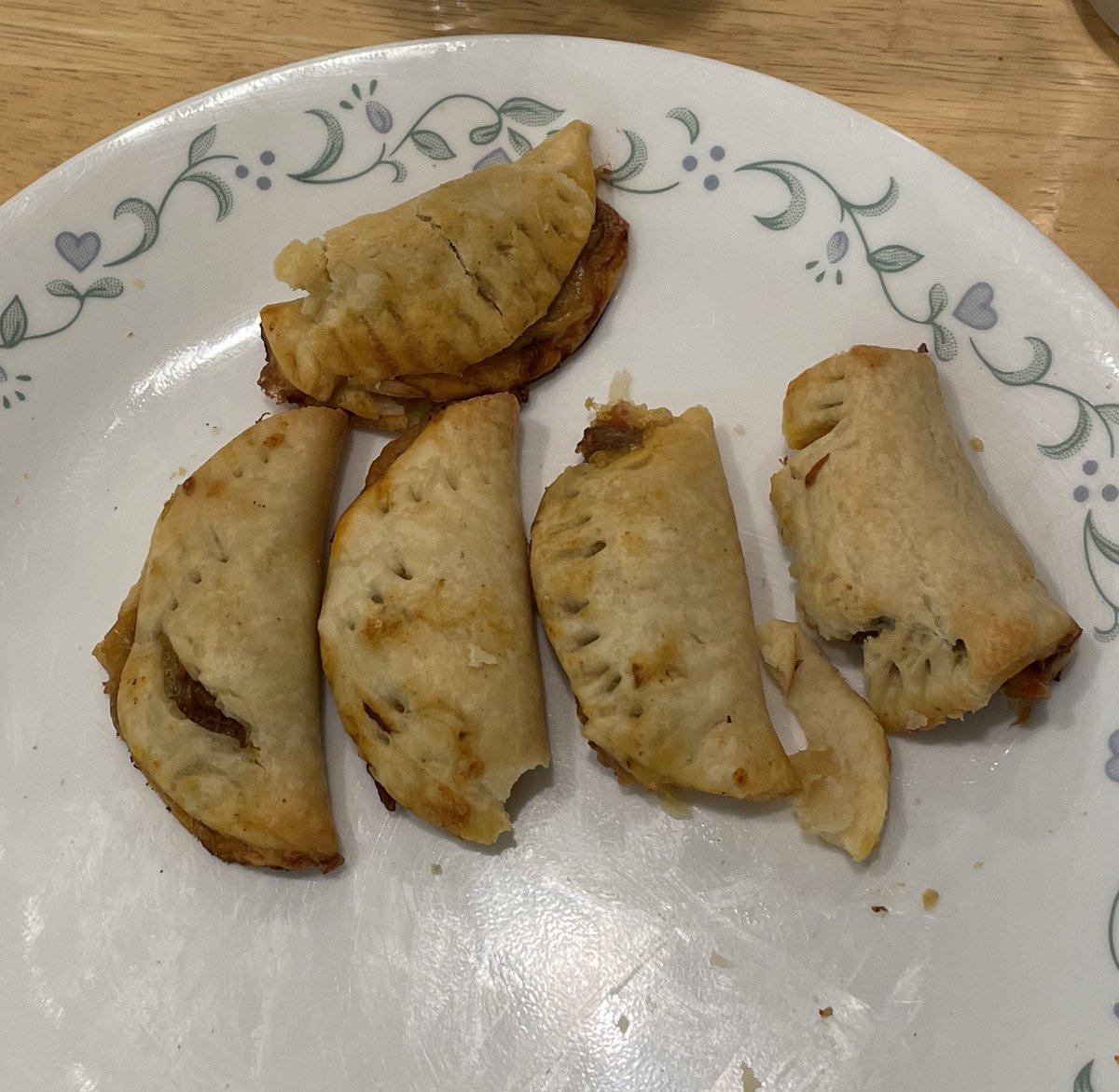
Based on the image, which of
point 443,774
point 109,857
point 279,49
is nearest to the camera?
point 443,774

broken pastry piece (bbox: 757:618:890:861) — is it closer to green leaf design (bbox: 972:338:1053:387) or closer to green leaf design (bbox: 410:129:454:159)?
green leaf design (bbox: 972:338:1053:387)

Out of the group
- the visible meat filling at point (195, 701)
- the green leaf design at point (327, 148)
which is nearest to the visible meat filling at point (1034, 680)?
the visible meat filling at point (195, 701)

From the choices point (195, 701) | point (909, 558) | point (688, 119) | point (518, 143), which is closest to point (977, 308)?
point (909, 558)

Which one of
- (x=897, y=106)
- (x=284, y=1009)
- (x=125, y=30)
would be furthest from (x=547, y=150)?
(x=284, y=1009)

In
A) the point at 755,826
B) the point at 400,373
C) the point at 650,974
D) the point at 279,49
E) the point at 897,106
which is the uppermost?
the point at 279,49

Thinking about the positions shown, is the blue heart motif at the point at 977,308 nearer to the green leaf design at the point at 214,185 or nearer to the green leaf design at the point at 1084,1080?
the green leaf design at the point at 1084,1080

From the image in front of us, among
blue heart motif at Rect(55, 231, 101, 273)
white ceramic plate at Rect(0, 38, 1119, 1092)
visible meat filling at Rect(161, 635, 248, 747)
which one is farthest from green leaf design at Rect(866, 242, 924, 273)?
blue heart motif at Rect(55, 231, 101, 273)

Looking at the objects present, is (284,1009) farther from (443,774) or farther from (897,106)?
(897,106)
